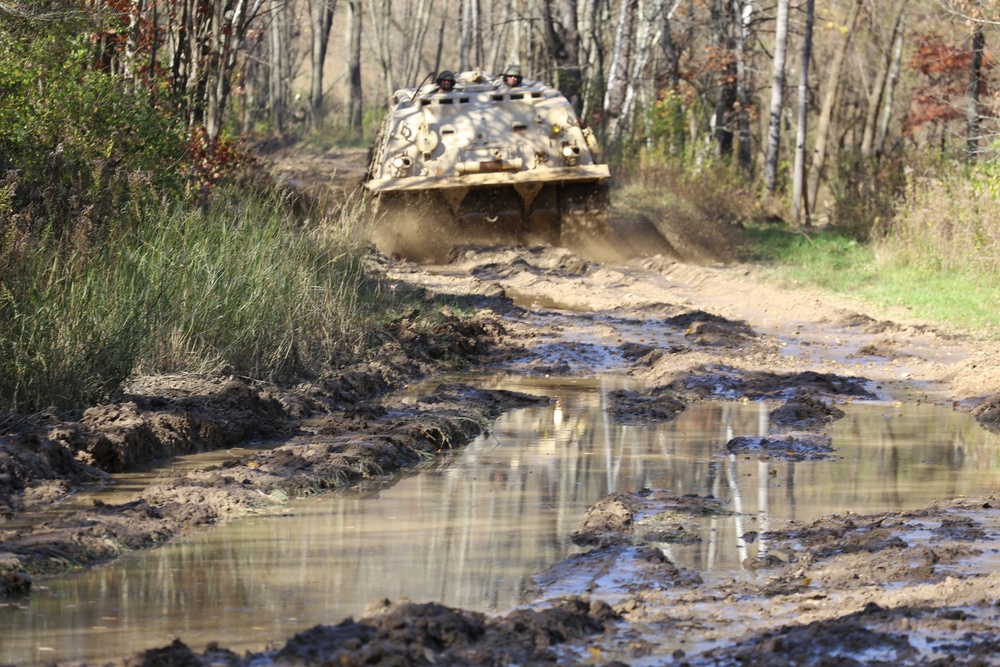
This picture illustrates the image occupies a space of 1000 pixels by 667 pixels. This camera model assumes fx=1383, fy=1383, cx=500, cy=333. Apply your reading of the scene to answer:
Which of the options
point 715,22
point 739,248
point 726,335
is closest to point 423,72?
point 715,22

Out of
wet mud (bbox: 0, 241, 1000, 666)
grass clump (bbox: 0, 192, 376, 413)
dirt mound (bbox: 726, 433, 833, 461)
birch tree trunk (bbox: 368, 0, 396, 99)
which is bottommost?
dirt mound (bbox: 726, 433, 833, 461)

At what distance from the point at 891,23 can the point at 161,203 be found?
22.1m

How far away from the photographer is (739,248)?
66.0ft

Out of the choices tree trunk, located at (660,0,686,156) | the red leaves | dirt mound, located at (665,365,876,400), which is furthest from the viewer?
tree trunk, located at (660,0,686,156)

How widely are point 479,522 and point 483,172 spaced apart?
40.8ft

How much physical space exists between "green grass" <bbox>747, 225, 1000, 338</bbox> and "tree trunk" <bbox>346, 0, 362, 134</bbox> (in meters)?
21.0

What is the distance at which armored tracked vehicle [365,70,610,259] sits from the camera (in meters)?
18.1

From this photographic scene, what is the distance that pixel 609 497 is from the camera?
6.40 meters

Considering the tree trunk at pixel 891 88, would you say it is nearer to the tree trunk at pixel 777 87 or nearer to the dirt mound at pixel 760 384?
the tree trunk at pixel 777 87

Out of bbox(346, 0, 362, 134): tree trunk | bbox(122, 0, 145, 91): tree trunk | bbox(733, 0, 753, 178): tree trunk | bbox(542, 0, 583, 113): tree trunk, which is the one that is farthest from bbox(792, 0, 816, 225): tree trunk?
bbox(346, 0, 362, 134): tree trunk

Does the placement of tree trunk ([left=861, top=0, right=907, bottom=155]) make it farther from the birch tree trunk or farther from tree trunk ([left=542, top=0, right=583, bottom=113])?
the birch tree trunk

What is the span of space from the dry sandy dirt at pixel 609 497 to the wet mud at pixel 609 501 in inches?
0.5

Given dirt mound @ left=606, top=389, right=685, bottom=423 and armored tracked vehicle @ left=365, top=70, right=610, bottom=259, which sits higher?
armored tracked vehicle @ left=365, top=70, right=610, bottom=259

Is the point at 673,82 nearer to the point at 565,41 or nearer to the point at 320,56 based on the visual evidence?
the point at 565,41
